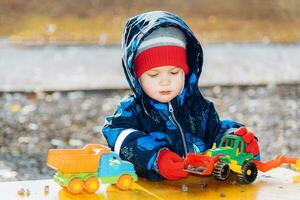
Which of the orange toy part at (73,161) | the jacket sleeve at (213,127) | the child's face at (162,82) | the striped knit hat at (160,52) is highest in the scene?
the striped knit hat at (160,52)

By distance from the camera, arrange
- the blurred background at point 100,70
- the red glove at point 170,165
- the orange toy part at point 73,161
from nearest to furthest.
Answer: the orange toy part at point 73,161
the red glove at point 170,165
the blurred background at point 100,70

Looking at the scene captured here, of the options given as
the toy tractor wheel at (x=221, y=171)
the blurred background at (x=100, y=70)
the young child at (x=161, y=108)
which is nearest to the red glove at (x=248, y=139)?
the young child at (x=161, y=108)

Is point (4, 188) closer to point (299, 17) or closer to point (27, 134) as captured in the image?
point (27, 134)

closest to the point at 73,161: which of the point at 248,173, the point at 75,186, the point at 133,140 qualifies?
the point at 75,186

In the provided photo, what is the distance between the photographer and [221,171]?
1.85 meters

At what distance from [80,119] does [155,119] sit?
2.46m

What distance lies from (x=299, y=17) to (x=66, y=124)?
601cm

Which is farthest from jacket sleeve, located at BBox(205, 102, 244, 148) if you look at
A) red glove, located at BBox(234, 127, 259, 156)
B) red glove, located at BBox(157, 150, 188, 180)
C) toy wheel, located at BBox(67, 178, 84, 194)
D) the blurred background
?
the blurred background

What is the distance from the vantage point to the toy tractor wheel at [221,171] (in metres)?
1.85

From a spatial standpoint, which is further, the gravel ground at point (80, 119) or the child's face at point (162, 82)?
the gravel ground at point (80, 119)

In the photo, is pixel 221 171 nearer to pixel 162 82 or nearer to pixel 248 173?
pixel 248 173

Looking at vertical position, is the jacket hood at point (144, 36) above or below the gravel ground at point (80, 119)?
above

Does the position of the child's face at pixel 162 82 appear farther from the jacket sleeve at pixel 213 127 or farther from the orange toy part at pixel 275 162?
the orange toy part at pixel 275 162

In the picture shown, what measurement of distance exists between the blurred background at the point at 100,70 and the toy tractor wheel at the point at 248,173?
4.64ft
